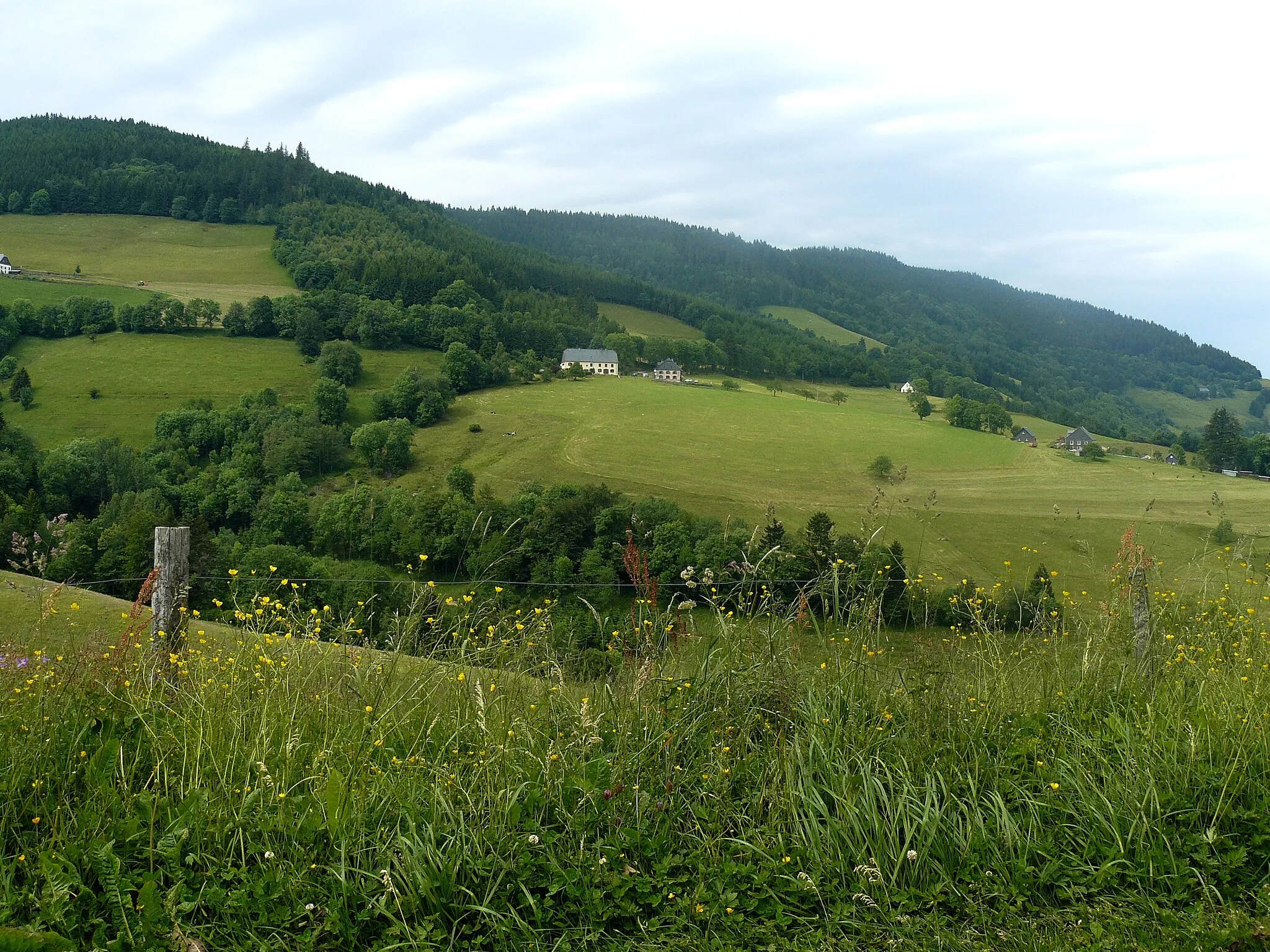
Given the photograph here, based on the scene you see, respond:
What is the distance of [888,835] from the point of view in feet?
11.7

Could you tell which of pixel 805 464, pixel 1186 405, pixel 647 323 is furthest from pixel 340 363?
pixel 1186 405

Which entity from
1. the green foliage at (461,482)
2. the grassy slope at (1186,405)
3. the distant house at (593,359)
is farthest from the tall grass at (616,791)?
the grassy slope at (1186,405)

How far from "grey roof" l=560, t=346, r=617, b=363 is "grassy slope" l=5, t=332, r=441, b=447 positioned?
866 inches

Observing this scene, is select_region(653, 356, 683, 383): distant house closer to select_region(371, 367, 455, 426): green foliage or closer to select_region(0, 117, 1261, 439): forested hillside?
select_region(0, 117, 1261, 439): forested hillside

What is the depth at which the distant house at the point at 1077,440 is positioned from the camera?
68.0m

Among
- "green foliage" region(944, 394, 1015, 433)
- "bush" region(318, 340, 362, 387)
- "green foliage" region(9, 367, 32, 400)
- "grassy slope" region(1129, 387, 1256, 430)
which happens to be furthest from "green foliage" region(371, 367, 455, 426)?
"grassy slope" region(1129, 387, 1256, 430)

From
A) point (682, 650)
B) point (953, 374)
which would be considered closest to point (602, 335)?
point (953, 374)

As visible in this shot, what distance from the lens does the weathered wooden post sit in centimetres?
526

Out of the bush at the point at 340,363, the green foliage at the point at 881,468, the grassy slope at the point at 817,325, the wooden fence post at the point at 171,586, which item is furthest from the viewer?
the grassy slope at the point at 817,325

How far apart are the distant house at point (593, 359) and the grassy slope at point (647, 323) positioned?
12.1 meters

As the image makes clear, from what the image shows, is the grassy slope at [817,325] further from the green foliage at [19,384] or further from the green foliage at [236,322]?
the green foliage at [19,384]

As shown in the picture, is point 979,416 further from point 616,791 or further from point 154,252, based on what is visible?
point 154,252

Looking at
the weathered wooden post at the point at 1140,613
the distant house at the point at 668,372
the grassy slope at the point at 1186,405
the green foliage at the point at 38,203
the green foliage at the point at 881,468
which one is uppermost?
the green foliage at the point at 38,203

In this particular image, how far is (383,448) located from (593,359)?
48.2 meters
